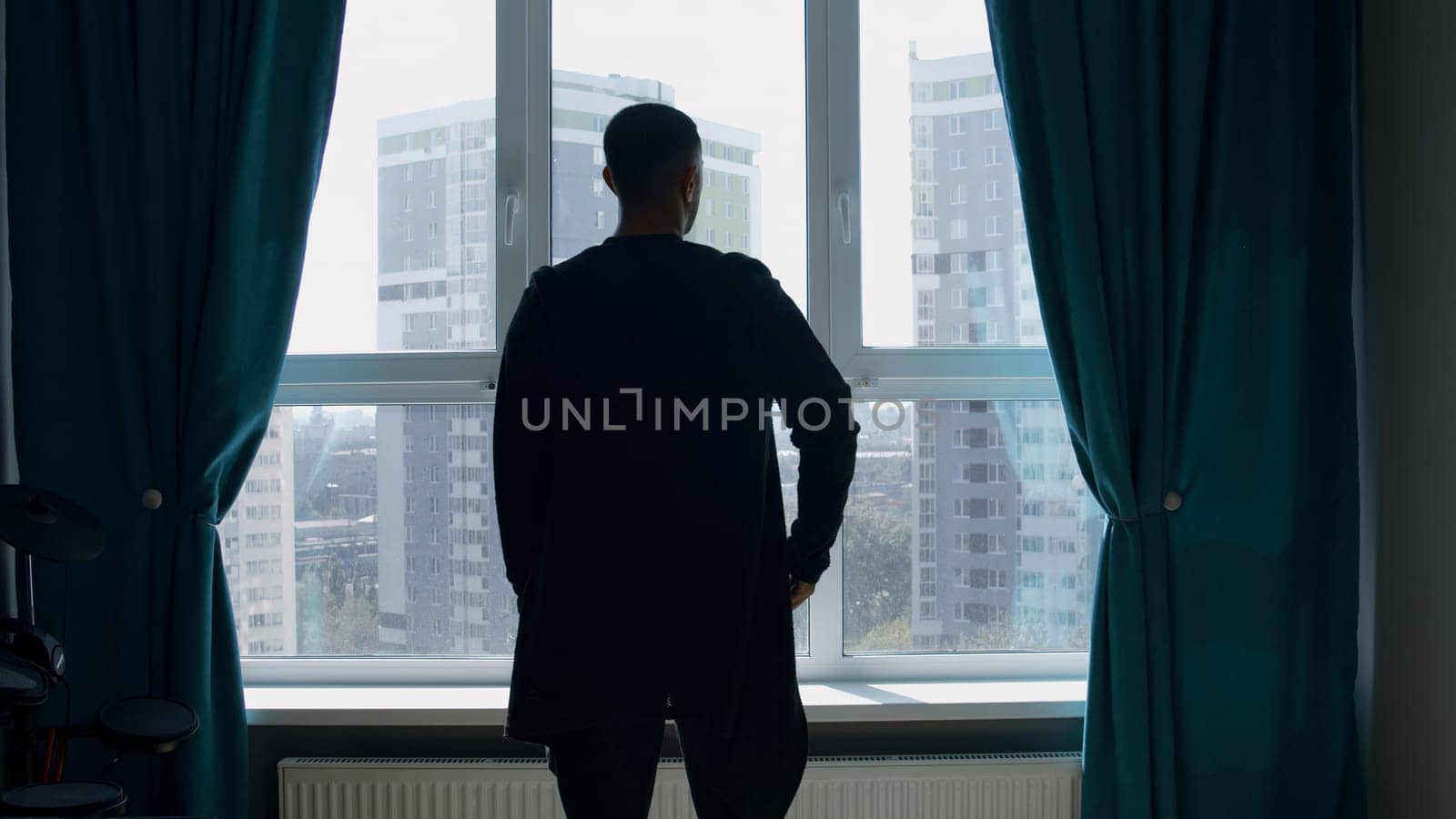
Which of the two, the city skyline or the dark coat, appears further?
the city skyline

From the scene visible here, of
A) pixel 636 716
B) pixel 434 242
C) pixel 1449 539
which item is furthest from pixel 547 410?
pixel 1449 539

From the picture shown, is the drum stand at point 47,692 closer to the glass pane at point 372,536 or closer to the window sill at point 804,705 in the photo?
the window sill at point 804,705

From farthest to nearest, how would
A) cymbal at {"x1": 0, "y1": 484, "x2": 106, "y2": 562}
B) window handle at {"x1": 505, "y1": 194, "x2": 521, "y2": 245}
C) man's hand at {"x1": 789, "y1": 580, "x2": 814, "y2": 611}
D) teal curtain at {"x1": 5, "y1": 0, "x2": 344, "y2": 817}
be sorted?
window handle at {"x1": 505, "y1": 194, "x2": 521, "y2": 245}
teal curtain at {"x1": 5, "y1": 0, "x2": 344, "y2": 817}
cymbal at {"x1": 0, "y1": 484, "x2": 106, "y2": 562}
man's hand at {"x1": 789, "y1": 580, "x2": 814, "y2": 611}

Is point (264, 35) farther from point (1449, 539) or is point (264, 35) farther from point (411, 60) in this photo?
point (1449, 539)

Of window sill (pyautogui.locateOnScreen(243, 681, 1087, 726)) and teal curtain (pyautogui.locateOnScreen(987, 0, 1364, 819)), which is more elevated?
teal curtain (pyautogui.locateOnScreen(987, 0, 1364, 819))

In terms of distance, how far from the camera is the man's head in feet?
4.06

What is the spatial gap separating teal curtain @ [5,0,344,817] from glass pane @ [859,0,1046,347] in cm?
117

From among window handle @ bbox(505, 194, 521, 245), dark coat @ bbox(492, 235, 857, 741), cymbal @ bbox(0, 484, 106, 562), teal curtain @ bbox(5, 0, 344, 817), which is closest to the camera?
dark coat @ bbox(492, 235, 857, 741)

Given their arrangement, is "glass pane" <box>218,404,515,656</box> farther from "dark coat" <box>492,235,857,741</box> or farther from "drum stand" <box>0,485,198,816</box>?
"dark coat" <box>492,235,857,741</box>

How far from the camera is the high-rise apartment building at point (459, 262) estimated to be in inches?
85.4

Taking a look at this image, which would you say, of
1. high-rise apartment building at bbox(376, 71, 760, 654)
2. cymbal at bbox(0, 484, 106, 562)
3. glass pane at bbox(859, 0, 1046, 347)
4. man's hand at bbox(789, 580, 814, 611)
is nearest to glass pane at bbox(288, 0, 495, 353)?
high-rise apartment building at bbox(376, 71, 760, 654)

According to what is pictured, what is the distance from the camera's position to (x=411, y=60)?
2186mm

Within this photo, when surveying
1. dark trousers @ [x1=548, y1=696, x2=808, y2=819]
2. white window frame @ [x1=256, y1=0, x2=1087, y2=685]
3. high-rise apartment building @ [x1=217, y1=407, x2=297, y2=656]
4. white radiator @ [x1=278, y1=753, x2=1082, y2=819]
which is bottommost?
white radiator @ [x1=278, y1=753, x2=1082, y2=819]

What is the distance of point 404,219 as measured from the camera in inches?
85.8
